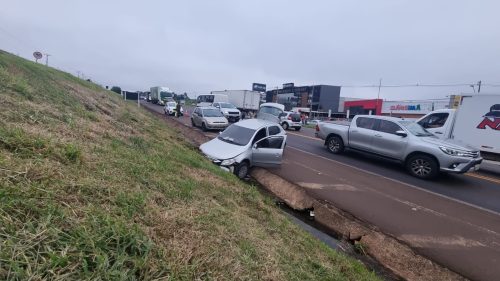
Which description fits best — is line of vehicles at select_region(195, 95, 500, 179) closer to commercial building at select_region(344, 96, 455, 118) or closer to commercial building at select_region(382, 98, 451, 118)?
commercial building at select_region(344, 96, 455, 118)

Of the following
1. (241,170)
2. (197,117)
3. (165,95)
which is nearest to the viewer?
(241,170)

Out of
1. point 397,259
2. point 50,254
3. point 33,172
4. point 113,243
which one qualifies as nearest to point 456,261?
point 397,259

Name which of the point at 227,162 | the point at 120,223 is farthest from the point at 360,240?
the point at 120,223

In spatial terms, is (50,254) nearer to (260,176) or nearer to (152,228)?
(152,228)

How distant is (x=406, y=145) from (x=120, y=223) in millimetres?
10019

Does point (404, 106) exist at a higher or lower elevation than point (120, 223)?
higher

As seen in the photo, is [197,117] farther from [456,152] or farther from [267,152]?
[456,152]

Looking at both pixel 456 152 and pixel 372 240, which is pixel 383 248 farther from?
pixel 456 152

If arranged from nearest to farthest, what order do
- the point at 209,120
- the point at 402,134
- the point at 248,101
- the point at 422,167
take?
1. the point at 422,167
2. the point at 402,134
3. the point at 209,120
4. the point at 248,101

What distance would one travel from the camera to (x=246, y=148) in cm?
877

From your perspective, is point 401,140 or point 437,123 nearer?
point 401,140

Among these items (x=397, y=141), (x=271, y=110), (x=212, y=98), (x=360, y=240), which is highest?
(x=212, y=98)

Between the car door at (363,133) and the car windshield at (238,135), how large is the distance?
196 inches

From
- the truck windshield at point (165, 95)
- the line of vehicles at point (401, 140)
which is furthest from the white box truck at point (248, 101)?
the line of vehicles at point (401, 140)
